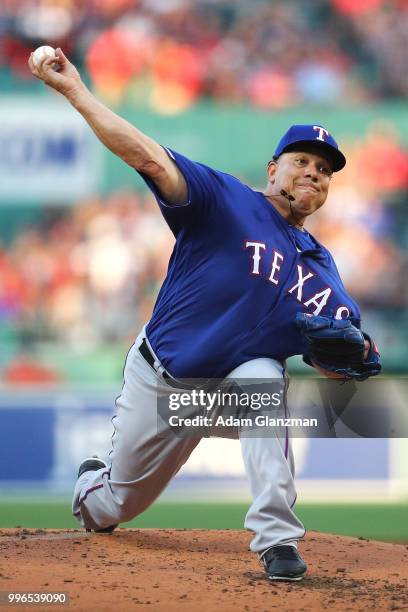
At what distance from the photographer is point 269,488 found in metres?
3.31

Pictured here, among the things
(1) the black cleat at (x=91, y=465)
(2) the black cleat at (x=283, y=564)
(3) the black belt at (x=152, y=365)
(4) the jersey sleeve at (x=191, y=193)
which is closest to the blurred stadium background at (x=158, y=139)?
(1) the black cleat at (x=91, y=465)

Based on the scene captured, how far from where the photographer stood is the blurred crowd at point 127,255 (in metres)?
9.83

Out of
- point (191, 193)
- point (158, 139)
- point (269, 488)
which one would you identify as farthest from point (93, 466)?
point (158, 139)

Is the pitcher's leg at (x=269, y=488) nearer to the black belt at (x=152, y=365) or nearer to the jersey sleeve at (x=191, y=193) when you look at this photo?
the black belt at (x=152, y=365)

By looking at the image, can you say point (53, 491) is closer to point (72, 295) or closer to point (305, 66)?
point (72, 295)

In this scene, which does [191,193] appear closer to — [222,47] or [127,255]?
[127,255]

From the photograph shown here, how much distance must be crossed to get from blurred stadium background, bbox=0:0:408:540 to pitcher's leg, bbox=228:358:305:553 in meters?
5.62

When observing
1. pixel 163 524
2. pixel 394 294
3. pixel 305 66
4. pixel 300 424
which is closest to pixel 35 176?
pixel 305 66

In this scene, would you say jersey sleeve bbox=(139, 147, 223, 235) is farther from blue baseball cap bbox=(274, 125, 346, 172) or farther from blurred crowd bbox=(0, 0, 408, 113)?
blurred crowd bbox=(0, 0, 408, 113)

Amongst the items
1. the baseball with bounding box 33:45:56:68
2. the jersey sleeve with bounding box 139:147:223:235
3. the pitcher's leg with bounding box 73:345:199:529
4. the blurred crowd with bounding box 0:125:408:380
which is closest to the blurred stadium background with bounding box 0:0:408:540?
the blurred crowd with bounding box 0:125:408:380

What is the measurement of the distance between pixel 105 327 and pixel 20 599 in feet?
22.4

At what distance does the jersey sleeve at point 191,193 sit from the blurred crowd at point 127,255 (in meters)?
6.27

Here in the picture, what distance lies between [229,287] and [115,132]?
72 cm

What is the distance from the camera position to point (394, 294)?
10.4 meters
